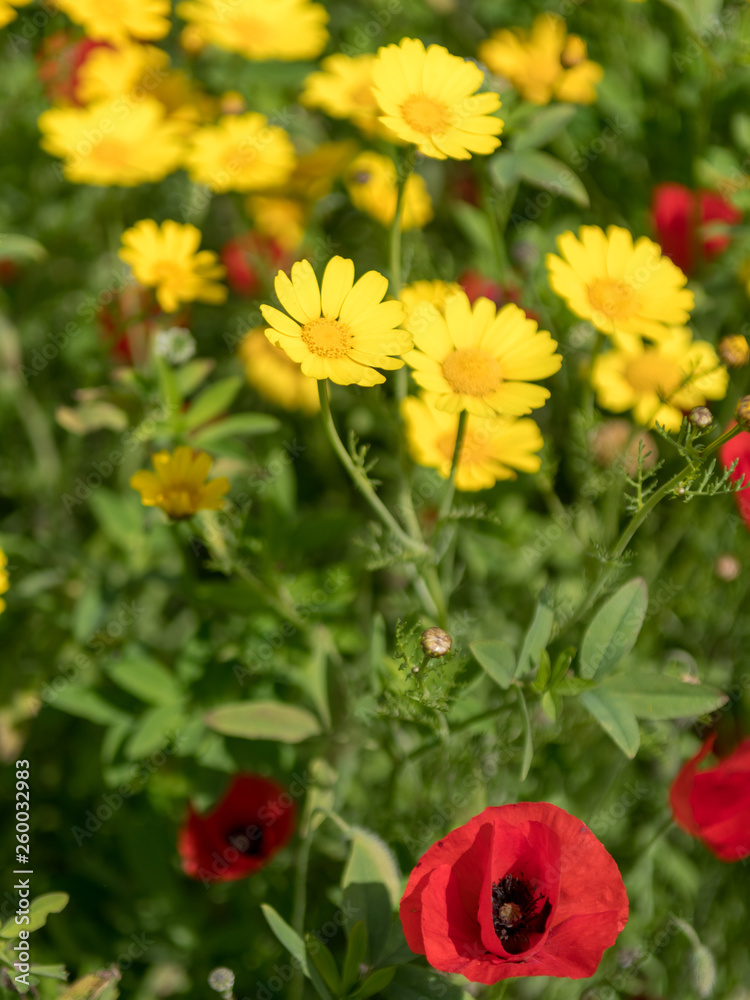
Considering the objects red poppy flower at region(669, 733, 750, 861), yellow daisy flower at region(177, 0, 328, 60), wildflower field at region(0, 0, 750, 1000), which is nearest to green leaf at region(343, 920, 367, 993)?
wildflower field at region(0, 0, 750, 1000)

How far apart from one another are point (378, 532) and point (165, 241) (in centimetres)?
90

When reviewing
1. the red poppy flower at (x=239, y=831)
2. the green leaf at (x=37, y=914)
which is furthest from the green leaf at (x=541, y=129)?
the green leaf at (x=37, y=914)

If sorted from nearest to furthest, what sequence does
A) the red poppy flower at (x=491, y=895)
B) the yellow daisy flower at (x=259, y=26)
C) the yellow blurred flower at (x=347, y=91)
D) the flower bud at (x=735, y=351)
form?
1. the red poppy flower at (x=491, y=895)
2. the flower bud at (x=735, y=351)
3. the yellow blurred flower at (x=347, y=91)
4. the yellow daisy flower at (x=259, y=26)

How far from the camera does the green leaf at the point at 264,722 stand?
1.36 meters

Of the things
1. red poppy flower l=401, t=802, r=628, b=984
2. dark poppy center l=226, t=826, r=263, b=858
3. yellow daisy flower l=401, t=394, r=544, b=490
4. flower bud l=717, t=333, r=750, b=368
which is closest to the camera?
red poppy flower l=401, t=802, r=628, b=984

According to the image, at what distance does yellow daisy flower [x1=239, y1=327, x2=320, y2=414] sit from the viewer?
225 centimetres

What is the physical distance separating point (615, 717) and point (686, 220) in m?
1.48

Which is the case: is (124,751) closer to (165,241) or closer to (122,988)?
(122,988)

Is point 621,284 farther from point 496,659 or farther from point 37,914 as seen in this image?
point 37,914

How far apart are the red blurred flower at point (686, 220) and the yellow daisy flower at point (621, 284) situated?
815mm

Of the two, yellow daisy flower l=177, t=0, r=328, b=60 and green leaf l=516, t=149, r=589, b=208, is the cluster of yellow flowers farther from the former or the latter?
yellow daisy flower l=177, t=0, r=328, b=60

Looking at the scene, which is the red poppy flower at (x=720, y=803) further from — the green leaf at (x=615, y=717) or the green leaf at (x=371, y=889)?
the green leaf at (x=371, y=889)

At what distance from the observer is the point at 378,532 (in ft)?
4.23

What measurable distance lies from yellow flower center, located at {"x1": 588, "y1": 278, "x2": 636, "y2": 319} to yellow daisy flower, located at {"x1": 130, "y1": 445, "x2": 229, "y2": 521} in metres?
0.64
